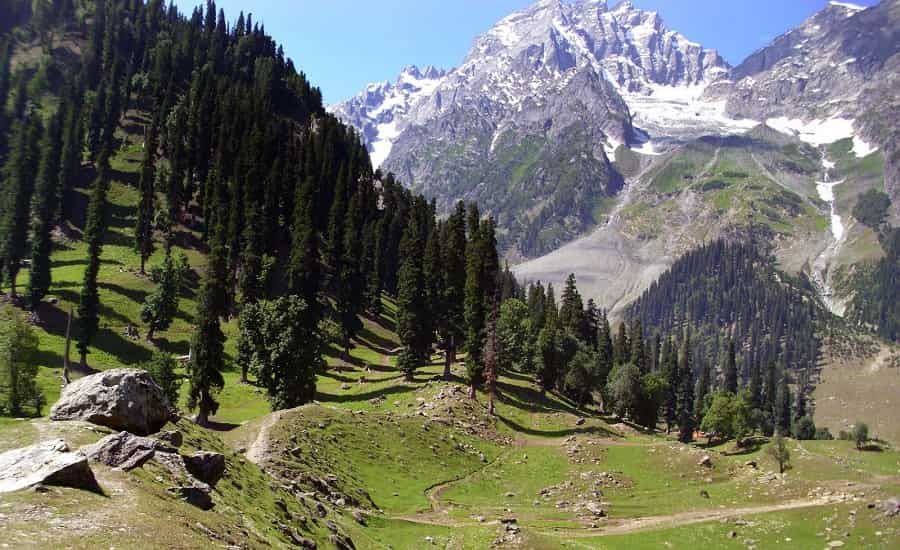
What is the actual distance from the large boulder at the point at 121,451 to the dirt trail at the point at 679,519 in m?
36.4

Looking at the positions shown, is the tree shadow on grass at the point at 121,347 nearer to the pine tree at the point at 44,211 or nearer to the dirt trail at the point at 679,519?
the pine tree at the point at 44,211

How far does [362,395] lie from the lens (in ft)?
280

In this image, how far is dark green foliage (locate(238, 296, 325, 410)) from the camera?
2847 inches

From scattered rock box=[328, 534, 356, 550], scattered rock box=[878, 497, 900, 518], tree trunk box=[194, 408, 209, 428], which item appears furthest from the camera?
tree trunk box=[194, 408, 209, 428]

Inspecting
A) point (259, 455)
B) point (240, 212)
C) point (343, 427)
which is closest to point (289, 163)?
point (240, 212)

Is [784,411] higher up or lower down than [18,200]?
lower down

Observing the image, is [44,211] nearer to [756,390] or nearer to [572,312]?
[572,312]

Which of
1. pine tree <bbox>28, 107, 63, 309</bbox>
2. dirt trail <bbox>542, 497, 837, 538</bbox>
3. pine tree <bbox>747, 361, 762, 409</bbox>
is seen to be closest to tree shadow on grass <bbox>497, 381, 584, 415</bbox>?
dirt trail <bbox>542, 497, 837, 538</bbox>

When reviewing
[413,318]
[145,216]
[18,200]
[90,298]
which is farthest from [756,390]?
[18,200]

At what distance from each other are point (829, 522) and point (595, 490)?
21.6 metres

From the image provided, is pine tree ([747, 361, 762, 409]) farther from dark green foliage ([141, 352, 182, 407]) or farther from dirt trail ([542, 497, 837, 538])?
dark green foliage ([141, 352, 182, 407])

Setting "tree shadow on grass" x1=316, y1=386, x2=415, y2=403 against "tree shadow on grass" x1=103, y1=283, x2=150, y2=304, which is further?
"tree shadow on grass" x1=103, y1=283, x2=150, y2=304

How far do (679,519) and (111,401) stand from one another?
49581 mm

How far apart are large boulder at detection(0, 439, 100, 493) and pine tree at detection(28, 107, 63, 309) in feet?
294
